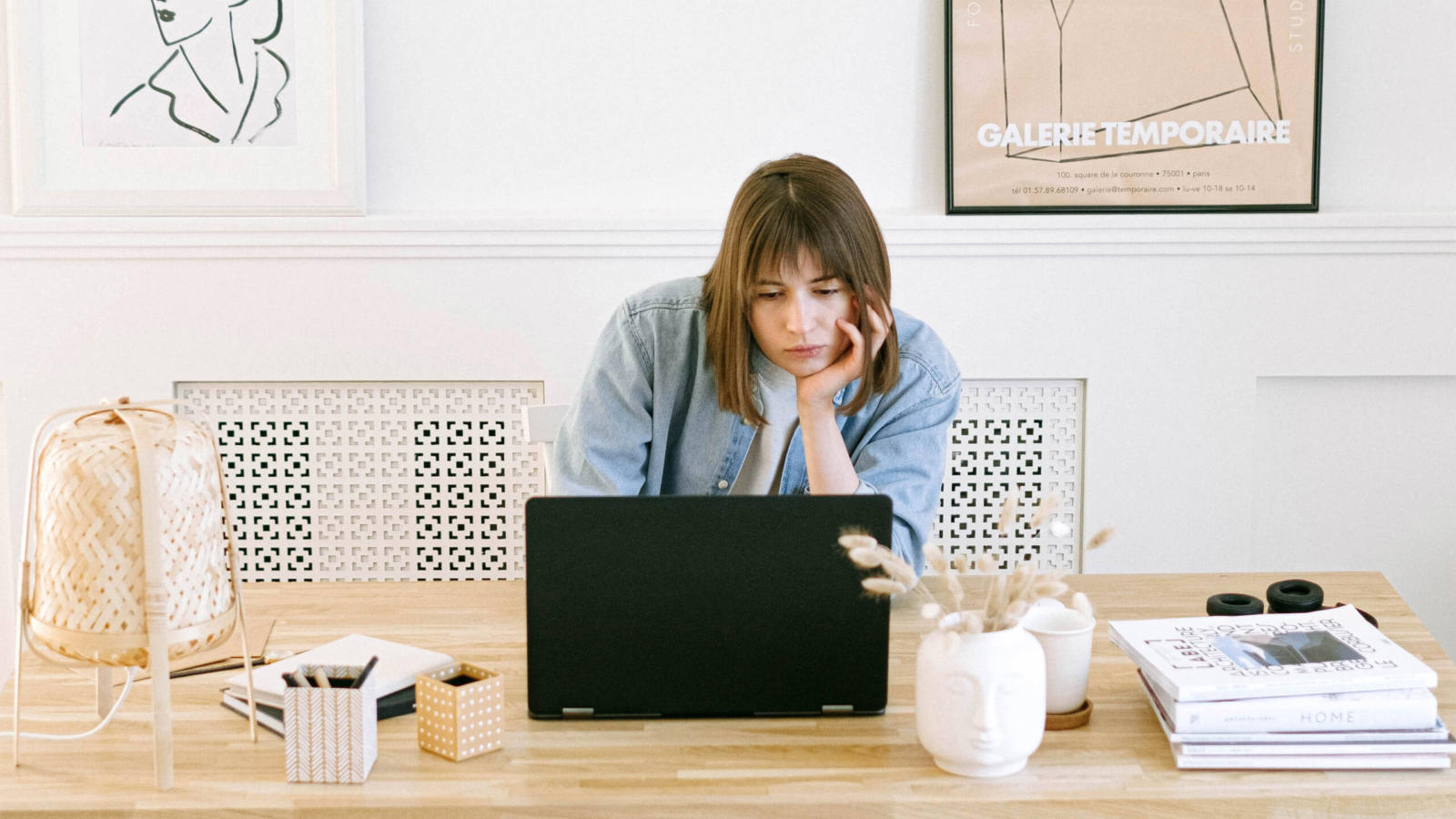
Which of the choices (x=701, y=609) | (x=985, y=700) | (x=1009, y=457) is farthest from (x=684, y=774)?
(x=1009, y=457)

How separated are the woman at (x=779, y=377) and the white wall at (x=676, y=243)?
2.41ft

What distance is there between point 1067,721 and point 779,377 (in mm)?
801

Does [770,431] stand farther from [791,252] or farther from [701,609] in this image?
[701,609]

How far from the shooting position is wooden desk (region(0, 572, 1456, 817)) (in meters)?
1.12

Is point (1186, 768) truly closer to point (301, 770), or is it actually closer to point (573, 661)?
point (573, 661)

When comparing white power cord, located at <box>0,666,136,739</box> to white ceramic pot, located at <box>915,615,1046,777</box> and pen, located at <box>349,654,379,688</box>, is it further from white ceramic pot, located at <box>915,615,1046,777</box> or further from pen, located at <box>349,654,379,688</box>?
white ceramic pot, located at <box>915,615,1046,777</box>

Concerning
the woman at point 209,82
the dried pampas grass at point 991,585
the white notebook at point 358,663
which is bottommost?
the white notebook at point 358,663

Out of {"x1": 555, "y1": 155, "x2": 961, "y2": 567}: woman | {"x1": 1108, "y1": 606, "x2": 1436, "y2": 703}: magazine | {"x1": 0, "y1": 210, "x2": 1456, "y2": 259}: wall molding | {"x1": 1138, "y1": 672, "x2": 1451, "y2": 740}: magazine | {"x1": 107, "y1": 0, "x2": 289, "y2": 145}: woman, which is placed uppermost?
{"x1": 107, "y1": 0, "x2": 289, "y2": 145}: woman

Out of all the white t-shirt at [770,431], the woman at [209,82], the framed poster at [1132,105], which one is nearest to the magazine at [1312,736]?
the white t-shirt at [770,431]

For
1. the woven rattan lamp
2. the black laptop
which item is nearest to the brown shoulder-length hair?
the black laptop

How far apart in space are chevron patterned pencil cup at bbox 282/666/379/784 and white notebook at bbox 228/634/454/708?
0.12 m

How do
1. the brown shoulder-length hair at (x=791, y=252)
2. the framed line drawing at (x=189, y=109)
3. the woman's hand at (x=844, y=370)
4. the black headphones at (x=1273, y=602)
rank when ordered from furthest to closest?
1. the framed line drawing at (x=189, y=109)
2. the woman's hand at (x=844, y=370)
3. the brown shoulder-length hair at (x=791, y=252)
4. the black headphones at (x=1273, y=602)

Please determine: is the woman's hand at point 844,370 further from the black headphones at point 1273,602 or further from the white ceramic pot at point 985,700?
the white ceramic pot at point 985,700

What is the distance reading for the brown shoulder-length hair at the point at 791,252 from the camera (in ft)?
5.53
